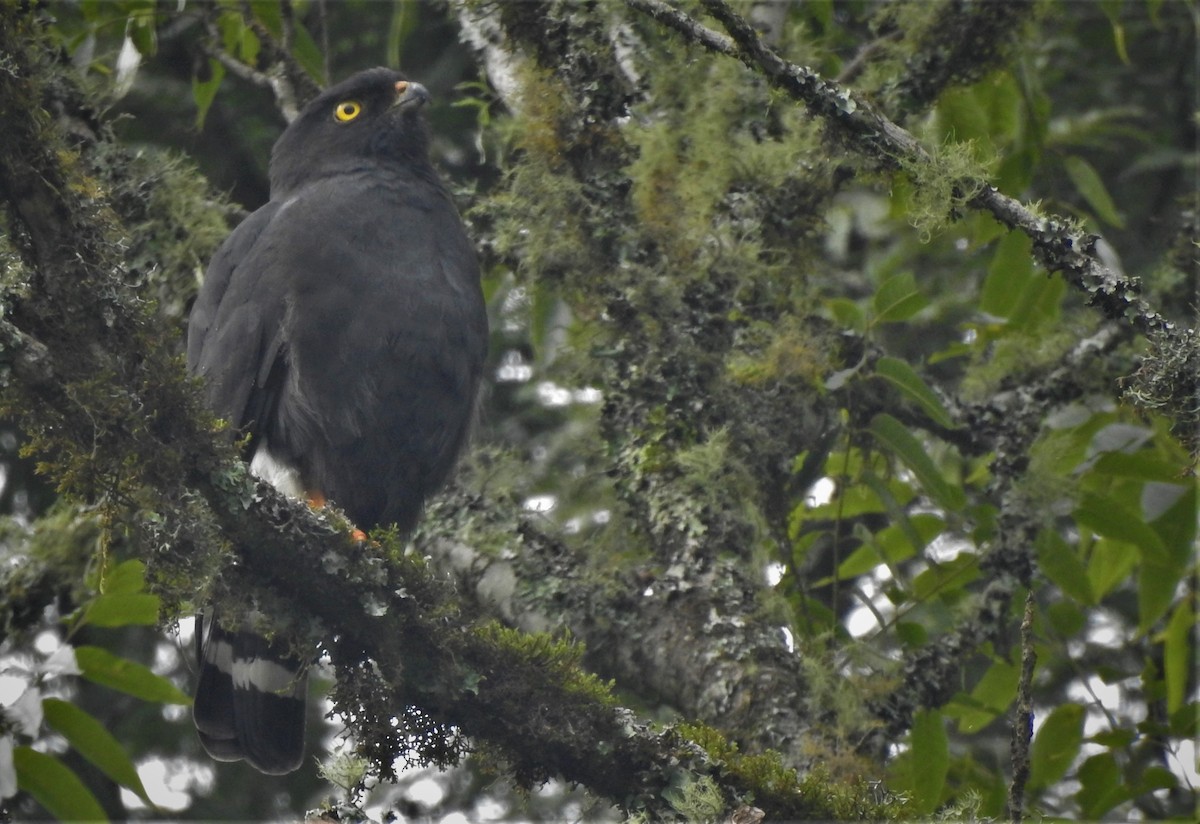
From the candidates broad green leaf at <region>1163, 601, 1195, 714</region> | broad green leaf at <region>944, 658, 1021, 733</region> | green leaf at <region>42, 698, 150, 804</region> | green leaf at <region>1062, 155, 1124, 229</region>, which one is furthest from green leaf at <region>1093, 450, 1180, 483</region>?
green leaf at <region>42, 698, 150, 804</region>

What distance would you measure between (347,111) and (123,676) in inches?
87.0

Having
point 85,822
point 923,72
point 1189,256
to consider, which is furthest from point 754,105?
point 85,822

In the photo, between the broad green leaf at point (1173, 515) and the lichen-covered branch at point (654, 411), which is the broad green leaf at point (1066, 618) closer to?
the broad green leaf at point (1173, 515)

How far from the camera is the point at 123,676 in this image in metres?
4.11

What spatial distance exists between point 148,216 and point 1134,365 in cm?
338

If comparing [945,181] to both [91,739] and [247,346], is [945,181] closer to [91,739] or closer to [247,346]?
[247,346]

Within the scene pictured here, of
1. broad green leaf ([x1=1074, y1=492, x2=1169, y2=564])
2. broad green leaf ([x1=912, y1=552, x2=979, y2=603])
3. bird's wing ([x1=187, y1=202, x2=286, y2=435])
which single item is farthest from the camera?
broad green leaf ([x1=912, y1=552, x2=979, y2=603])

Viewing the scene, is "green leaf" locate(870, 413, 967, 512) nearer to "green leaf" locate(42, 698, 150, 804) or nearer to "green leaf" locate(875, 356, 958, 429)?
"green leaf" locate(875, 356, 958, 429)

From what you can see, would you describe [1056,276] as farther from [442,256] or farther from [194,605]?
[194,605]

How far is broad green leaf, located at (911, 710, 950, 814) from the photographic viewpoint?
156 inches

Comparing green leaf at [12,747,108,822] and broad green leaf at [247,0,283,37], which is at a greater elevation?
broad green leaf at [247,0,283,37]

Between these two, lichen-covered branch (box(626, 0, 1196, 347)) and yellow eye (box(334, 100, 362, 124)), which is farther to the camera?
yellow eye (box(334, 100, 362, 124))

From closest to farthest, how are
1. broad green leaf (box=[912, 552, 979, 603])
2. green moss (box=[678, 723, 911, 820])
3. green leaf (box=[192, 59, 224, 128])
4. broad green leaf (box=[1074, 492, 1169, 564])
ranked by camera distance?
1. green moss (box=[678, 723, 911, 820])
2. broad green leaf (box=[1074, 492, 1169, 564])
3. broad green leaf (box=[912, 552, 979, 603])
4. green leaf (box=[192, 59, 224, 128])

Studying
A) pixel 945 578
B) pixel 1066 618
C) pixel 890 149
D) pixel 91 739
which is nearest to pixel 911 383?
pixel 945 578
